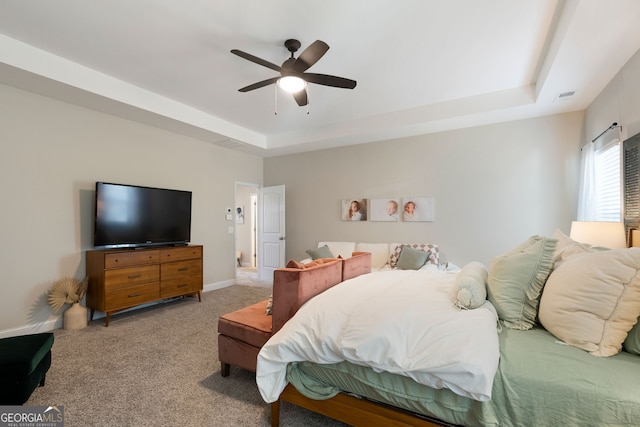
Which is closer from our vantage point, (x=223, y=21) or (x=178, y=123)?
(x=223, y=21)

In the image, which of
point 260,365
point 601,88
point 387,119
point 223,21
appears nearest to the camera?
point 260,365

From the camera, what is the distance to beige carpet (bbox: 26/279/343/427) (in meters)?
1.86

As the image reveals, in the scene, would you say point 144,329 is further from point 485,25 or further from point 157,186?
point 485,25

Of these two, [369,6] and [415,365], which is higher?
[369,6]

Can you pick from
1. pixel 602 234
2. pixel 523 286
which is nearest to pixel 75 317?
pixel 523 286

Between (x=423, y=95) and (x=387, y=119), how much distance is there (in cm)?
72

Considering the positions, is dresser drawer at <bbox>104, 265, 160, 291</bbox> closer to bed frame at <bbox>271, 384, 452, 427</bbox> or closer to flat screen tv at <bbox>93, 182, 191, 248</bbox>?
flat screen tv at <bbox>93, 182, 191, 248</bbox>

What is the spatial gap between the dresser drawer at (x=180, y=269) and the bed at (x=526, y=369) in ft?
9.98

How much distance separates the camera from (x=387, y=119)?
4469 millimetres

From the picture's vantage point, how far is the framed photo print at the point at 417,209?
466cm

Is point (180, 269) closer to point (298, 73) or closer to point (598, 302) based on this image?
point (298, 73)

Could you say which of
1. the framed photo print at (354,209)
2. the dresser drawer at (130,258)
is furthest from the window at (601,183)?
the dresser drawer at (130,258)

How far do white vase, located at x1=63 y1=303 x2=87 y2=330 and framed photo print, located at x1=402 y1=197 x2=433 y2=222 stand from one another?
4721mm

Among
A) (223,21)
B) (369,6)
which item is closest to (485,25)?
(369,6)
